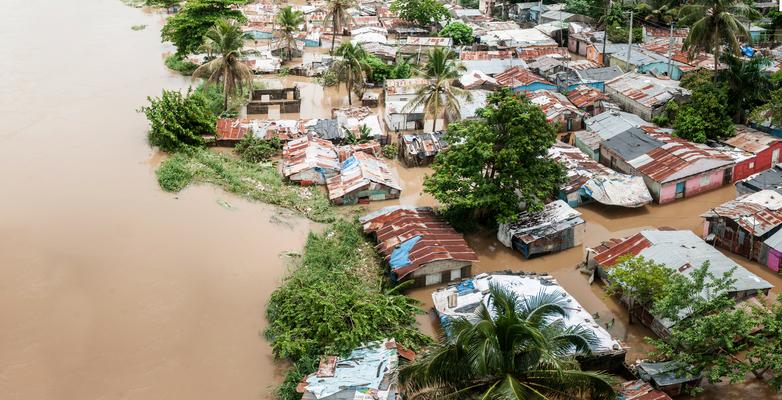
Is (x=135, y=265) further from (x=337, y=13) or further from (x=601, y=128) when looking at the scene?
(x=337, y=13)

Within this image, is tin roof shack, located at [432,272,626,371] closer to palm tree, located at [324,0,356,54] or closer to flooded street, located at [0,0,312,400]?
flooded street, located at [0,0,312,400]

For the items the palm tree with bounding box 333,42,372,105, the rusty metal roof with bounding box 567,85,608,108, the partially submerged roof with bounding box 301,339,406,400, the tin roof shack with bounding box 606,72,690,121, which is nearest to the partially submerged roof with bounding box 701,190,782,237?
the tin roof shack with bounding box 606,72,690,121

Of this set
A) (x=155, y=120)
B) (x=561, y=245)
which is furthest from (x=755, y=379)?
(x=155, y=120)

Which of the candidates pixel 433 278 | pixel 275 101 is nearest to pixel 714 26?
pixel 433 278

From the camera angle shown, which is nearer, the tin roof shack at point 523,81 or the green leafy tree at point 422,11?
the tin roof shack at point 523,81

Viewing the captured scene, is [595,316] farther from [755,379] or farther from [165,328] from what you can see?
[165,328]

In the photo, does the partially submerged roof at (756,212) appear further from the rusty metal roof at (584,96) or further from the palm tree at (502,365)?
the palm tree at (502,365)

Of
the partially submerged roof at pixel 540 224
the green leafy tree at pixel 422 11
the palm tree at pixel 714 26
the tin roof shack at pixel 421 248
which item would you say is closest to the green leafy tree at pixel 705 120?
the palm tree at pixel 714 26

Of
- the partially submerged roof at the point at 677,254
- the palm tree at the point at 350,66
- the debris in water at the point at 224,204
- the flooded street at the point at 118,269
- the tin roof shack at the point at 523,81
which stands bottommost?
the flooded street at the point at 118,269
